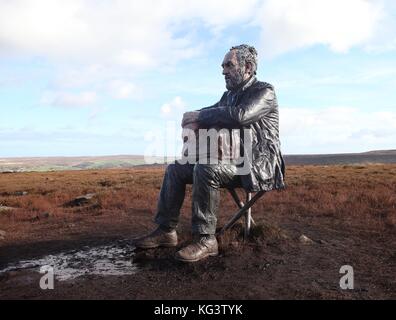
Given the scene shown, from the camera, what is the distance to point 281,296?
4164 mm

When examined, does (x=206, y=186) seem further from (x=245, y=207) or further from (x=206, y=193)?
(x=245, y=207)

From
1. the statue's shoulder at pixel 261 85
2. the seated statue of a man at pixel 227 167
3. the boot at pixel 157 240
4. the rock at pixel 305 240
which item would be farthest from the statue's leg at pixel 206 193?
the rock at pixel 305 240

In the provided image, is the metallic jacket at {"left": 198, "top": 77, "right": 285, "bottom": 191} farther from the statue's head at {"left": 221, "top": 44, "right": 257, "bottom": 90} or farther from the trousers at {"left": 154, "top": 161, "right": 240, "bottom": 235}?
the trousers at {"left": 154, "top": 161, "right": 240, "bottom": 235}

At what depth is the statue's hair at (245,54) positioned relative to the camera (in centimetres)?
561

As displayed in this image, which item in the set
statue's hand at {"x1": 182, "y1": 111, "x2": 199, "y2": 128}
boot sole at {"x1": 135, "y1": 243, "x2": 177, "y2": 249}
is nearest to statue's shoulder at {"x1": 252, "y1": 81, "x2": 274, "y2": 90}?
statue's hand at {"x1": 182, "y1": 111, "x2": 199, "y2": 128}

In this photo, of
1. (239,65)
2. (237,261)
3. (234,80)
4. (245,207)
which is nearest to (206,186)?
(245,207)

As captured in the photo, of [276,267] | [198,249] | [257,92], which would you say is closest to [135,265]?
[198,249]

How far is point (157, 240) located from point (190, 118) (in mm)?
1689

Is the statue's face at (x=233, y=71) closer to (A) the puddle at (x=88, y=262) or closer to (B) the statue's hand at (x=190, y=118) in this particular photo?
(B) the statue's hand at (x=190, y=118)

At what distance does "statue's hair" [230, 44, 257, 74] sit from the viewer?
18.4ft

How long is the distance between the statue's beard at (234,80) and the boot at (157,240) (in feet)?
6.94

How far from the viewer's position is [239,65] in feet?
18.5

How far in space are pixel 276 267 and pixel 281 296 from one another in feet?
→ 2.93

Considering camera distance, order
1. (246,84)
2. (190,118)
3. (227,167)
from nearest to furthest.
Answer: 1. (227,167)
2. (190,118)
3. (246,84)
